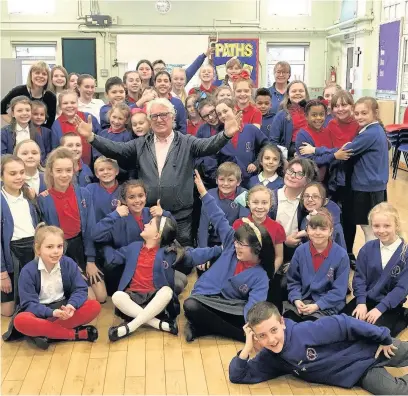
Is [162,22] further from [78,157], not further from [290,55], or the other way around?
[78,157]

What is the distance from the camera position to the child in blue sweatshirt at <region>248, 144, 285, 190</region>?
12.7 feet

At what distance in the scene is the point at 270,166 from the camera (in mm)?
3895

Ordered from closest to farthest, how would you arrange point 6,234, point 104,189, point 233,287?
point 233,287 < point 6,234 < point 104,189

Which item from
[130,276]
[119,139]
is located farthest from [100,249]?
[119,139]

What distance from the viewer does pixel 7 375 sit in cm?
275

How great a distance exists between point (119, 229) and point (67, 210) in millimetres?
379

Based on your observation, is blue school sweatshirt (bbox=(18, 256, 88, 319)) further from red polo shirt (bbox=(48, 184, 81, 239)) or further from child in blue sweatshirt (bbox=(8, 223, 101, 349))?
red polo shirt (bbox=(48, 184, 81, 239))

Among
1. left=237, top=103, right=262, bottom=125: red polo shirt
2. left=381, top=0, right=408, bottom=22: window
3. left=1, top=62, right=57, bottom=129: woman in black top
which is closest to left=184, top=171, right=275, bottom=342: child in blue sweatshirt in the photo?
left=237, top=103, right=262, bottom=125: red polo shirt

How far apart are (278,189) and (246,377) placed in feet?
5.16

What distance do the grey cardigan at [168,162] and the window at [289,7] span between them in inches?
397

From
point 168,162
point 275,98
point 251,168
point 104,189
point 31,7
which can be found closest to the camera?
point 168,162

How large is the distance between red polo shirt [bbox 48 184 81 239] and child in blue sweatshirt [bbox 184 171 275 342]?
0.99 metres

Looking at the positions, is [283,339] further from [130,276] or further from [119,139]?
[119,139]

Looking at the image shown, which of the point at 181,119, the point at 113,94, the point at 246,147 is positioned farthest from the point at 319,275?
the point at 113,94
